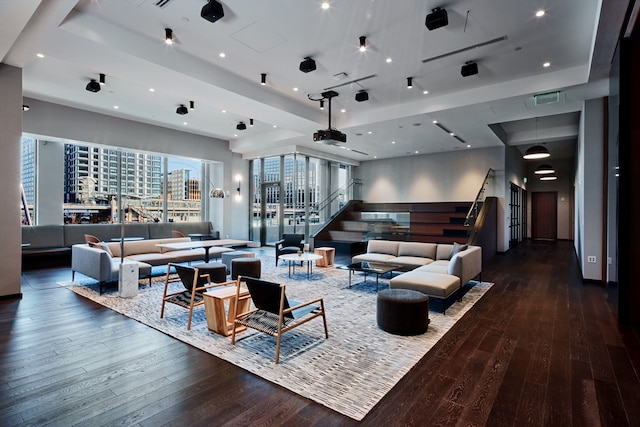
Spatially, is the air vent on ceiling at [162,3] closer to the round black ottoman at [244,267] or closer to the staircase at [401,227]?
the round black ottoman at [244,267]

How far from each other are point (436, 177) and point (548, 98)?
6.03 m

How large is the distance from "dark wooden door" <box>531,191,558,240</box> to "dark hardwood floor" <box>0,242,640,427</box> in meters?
13.0

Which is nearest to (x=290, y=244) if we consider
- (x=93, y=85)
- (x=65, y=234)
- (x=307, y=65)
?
(x=307, y=65)

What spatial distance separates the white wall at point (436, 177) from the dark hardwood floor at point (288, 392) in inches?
280

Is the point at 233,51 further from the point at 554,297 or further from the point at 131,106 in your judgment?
the point at 554,297

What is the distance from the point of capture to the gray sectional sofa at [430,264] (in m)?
4.61

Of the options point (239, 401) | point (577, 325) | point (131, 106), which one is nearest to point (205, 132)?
point (131, 106)

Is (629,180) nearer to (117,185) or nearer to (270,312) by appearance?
(270,312)

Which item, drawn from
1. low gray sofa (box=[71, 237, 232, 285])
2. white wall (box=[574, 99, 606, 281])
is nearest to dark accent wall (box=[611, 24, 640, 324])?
white wall (box=[574, 99, 606, 281])

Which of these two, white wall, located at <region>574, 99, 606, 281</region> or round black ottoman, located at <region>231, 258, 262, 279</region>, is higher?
white wall, located at <region>574, 99, 606, 281</region>

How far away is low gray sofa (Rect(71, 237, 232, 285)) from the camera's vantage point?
5.46 m

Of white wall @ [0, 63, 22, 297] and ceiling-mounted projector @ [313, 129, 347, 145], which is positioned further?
ceiling-mounted projector @ [313, 129, 347, 145]

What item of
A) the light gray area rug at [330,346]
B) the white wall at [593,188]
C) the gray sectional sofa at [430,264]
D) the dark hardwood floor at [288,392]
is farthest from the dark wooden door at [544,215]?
the dark hardwood floor at [288,392]

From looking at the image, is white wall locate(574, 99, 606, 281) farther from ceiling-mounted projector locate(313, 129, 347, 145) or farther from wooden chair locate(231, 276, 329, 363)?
wooden chair locate(231, 276, 329, 363)
